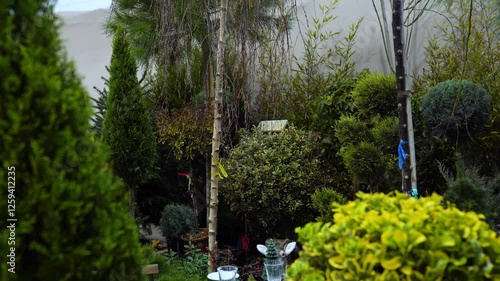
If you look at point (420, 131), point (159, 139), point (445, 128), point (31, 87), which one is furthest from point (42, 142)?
point (159, 139)

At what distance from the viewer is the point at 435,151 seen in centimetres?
437

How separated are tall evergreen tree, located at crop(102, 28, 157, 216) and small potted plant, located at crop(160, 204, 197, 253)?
0.39 meters

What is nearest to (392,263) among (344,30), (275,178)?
(275,178)

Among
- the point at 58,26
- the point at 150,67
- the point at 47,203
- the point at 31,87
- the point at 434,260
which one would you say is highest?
the point at 150,67

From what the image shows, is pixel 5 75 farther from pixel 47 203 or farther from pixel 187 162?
pixel 187 162

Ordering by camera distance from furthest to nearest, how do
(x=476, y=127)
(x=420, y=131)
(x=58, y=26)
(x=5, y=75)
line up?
(x=420, y=131) → (x=476, y=127) → (x=58, y=26) → (x=5, y=75)

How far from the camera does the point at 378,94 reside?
12.8 ft

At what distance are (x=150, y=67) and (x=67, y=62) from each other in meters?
4.15

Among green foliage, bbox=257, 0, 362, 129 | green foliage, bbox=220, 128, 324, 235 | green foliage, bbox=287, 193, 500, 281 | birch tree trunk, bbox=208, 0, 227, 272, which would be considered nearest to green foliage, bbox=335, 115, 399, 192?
green foliage, bbox=220, 128, 324, 235

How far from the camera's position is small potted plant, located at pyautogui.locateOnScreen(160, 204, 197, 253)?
4.95m

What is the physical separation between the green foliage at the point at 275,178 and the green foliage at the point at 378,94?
807mm

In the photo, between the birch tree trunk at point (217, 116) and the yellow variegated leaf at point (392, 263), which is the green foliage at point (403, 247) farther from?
the birch tree trunk at point (217, 116)

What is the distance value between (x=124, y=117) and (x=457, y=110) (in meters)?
3.04

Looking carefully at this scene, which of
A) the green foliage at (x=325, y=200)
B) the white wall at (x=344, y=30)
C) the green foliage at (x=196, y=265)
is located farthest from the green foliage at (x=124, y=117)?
the green foliage at (x=325, y=200)
